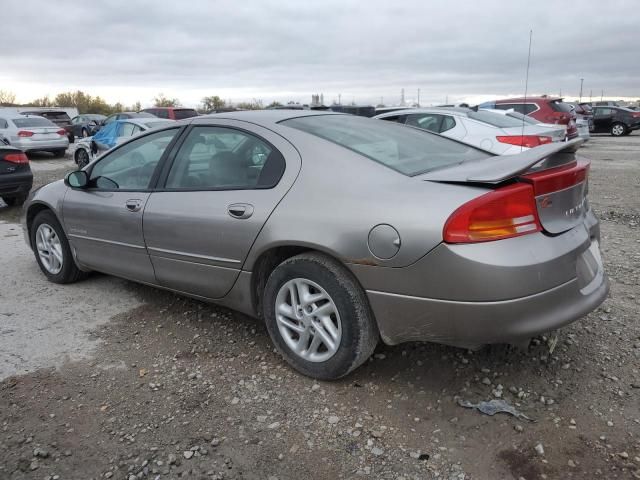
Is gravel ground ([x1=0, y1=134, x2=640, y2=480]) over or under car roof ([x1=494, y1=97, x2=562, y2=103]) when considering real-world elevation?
under

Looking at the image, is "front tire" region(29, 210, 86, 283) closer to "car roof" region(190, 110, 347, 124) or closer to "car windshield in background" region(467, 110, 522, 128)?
"car roof" region(190, 110, 347, 124)

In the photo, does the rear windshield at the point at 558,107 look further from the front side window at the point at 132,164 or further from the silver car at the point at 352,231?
the front side window at the point at 132,164

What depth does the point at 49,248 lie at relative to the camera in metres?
4.66

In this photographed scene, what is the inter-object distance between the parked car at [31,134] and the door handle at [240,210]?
55.9 ft

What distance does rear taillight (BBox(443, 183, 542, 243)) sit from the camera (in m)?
2.32

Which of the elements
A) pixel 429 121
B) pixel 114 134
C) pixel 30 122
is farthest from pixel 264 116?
pixel 30 122

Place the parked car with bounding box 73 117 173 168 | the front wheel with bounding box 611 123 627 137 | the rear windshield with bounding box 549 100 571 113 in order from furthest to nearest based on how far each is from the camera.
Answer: the front wheel with bounding box 611 123 627 137
the rear windshield with bounding box 549 100 571 113
the parked car with bounding box 73 117 173 168

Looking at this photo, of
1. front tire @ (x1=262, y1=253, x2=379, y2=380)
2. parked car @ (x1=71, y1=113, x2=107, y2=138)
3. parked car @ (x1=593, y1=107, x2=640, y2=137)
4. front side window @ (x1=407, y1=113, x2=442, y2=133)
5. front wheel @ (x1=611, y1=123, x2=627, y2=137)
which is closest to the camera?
front tire @ (x1=262, y1=253, x2=379, y2=380)

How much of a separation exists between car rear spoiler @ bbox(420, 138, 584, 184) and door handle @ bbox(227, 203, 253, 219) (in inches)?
Answer: 38.5

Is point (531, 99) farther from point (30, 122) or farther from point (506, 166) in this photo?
point (30, 122)

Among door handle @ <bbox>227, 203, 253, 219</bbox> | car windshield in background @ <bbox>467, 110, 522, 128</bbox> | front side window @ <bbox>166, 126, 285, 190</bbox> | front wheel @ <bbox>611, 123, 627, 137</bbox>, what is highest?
front side window @ <bbox>166, 126, 285, 190</bbox>

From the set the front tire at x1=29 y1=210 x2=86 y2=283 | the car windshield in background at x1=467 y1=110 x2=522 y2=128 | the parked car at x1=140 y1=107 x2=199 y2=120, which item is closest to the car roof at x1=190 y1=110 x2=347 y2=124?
the front tire at x1=29 y1=210 x2=86 y2=283

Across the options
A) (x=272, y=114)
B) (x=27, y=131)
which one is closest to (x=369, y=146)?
(x=272, y=114)

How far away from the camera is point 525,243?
236 centimetres
